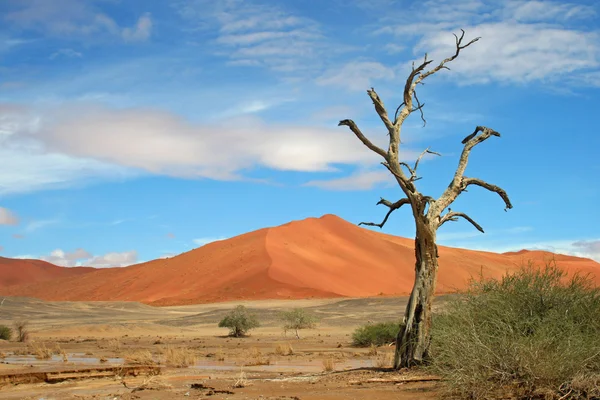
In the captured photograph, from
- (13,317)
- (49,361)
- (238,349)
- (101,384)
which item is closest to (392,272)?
(13,317)

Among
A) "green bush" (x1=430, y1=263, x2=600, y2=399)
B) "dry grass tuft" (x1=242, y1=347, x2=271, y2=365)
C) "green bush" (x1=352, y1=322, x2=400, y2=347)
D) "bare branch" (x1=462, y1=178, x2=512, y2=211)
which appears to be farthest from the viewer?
"green bush" (x1=352, y1=322, x2=400, y2=347)

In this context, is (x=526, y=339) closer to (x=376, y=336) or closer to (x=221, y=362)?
(x=221, y=362)

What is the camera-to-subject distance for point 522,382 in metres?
8.41

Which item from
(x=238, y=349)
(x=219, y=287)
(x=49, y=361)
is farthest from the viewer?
(x=219, y=287)

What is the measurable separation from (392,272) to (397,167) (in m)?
73.8

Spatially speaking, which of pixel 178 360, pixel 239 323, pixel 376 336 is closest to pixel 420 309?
pixel 178 360

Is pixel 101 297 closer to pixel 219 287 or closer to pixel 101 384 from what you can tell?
pixel 219 287

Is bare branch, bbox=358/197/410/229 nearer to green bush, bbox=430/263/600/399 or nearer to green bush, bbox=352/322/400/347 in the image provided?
green bush, bbox=430/263/600/399

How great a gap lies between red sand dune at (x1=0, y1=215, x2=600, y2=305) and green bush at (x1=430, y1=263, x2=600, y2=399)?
5841 centimetres

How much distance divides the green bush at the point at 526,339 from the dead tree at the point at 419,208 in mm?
1327

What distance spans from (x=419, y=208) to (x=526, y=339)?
15.0ft

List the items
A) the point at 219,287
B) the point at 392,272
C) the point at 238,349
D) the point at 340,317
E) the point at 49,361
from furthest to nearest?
the point at 392,272
the point at 219,287
the point at 340,317
the point at 238,349
the point at 49,361

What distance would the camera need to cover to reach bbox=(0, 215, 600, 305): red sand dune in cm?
7475

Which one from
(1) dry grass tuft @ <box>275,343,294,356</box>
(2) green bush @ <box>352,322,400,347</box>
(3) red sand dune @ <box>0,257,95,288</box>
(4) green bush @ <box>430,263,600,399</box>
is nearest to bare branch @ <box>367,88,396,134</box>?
(4) green bush @ <box>430,263,600,399</box>
